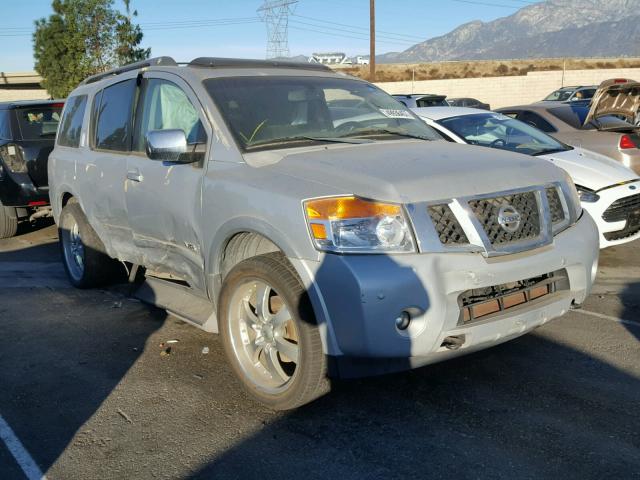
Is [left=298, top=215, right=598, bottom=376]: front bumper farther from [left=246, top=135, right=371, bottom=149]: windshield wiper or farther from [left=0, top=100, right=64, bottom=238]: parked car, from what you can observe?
[left=0, top=100, right=64, bottom=238]: parked car

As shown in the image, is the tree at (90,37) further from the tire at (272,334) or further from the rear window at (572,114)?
the tire at (272,334)


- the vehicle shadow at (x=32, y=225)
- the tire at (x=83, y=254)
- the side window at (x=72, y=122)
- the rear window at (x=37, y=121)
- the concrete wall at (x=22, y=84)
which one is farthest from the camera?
the concrete wall at (x=22, y=84)

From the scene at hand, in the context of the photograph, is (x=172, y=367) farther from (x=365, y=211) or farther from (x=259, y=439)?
(x=365, y=211)

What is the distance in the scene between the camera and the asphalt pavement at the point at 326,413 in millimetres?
3090

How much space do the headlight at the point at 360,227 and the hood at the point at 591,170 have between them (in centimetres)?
410

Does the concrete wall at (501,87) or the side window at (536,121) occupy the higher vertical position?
the side window at (536,121)

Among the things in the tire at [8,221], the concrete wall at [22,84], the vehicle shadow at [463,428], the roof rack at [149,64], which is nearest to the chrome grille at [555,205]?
the vehicle shadow at [463,428]

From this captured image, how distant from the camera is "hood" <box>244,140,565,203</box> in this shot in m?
3.27

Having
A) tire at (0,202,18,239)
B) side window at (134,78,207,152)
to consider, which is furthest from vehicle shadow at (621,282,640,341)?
tire at (0,202,18,239)

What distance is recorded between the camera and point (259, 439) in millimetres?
3354

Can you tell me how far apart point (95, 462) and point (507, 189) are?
2542 mm

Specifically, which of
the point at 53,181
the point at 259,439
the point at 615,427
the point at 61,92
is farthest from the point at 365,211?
the point at 61,92

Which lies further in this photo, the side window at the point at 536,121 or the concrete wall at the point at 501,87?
the concrete wall at the point at 501,87

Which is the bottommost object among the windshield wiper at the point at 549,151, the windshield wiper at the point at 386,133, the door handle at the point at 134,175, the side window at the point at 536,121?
the windshield wiper at the point at 549,151
